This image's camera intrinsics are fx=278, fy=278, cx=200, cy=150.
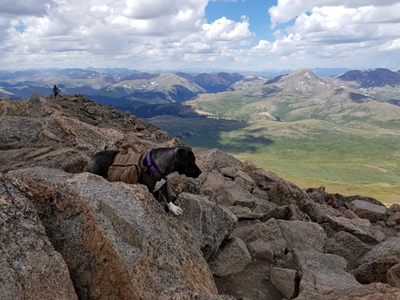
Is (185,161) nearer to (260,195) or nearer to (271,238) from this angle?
(271,238)

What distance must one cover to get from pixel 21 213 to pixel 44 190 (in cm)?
112

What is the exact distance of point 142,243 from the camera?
720cm

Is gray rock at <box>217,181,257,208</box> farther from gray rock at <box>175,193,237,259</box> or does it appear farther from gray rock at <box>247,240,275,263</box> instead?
gray rock at <box>175,193,237,259</box>

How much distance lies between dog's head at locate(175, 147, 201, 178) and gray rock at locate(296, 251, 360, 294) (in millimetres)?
5431

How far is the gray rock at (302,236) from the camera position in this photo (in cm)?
1410

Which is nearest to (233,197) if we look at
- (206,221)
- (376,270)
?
(206,221)

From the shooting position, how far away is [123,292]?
21.3 ft

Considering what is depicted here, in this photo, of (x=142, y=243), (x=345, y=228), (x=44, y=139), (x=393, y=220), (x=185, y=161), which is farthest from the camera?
(x=393, y=220)

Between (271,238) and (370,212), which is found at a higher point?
(271,238)

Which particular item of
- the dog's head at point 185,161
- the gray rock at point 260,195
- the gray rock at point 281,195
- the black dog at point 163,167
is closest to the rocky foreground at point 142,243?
the black dog at point 163,167

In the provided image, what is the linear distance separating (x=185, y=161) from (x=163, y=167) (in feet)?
2.74

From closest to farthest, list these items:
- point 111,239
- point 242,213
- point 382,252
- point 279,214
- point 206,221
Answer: point 111,239 → point 206,221 → point 382,252 → point 242,213 → point 279,214

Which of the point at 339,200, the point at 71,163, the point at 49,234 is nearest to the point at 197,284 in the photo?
the point at 49,234

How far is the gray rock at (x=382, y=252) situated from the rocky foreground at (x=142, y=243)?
0.05 metres
